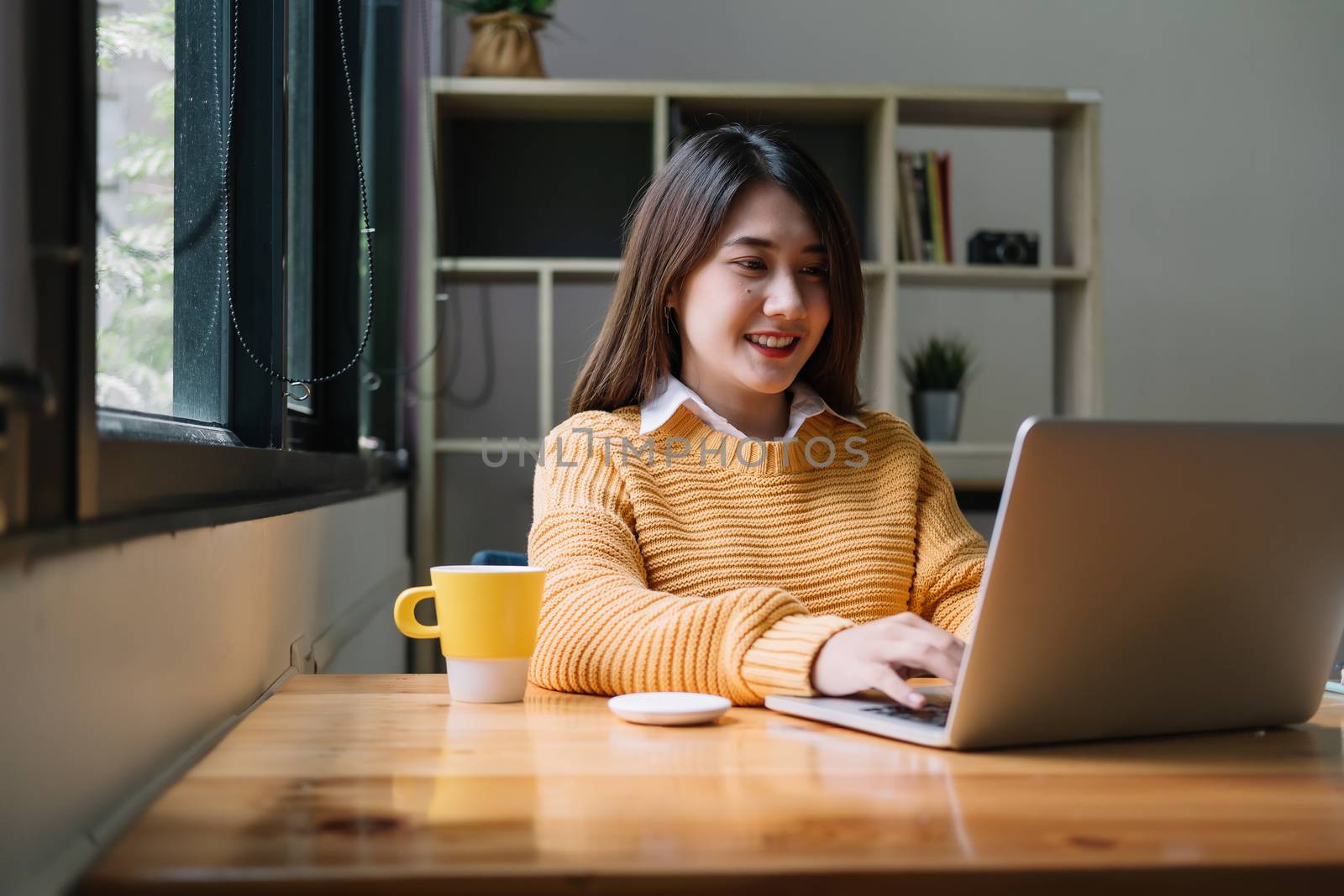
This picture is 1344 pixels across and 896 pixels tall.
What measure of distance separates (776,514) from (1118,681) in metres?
0.52

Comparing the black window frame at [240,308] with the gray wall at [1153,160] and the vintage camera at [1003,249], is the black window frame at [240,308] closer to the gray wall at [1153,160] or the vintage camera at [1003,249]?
the gray wall at [1153,160]

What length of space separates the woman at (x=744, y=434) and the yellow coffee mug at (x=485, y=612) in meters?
0.13

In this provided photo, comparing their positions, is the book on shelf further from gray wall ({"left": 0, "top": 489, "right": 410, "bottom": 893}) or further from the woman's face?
gray wall ({"left": 0, "top": 489, "right": 410, "bottom": 893})

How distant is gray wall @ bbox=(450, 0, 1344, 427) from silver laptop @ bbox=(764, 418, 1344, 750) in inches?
91.0

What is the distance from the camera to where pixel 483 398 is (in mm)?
2965

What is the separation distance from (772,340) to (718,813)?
2.56 feet

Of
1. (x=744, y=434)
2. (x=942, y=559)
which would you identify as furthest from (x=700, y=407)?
(x=942, y=559)

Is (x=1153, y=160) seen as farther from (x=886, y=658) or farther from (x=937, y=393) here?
(x=886, y=658)

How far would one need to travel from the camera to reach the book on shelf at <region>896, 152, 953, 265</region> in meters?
2.68

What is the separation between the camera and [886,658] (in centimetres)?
83

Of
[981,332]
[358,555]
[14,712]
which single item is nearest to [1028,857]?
[14,712]

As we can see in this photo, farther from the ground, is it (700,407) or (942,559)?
(700,407)

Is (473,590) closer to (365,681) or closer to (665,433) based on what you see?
(365,681)

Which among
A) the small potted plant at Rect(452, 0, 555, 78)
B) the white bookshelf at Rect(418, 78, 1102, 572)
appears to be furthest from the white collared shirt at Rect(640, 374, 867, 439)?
the small potted plant at Rect(452, 0, 555, 78)
